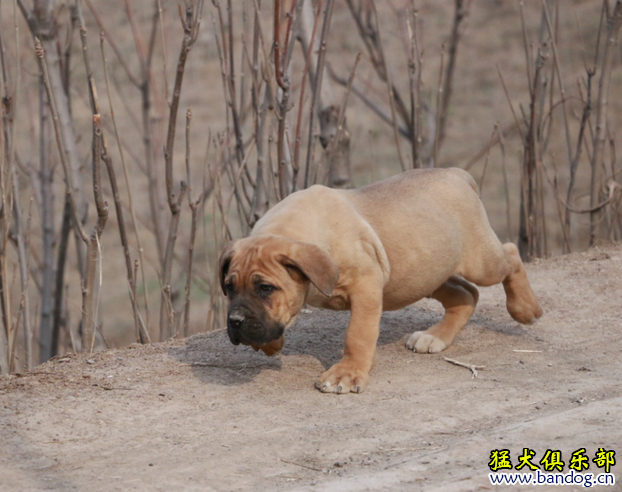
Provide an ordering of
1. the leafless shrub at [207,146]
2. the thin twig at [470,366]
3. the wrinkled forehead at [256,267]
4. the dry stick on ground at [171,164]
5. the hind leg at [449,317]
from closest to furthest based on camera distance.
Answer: the wrinkled forehead at [256,267] < the thin twig at [470,366] < the dry stick on ground at [171,164] < the leafless shrub at [207,146] < the hind leg at [449,317]

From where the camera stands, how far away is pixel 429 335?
4621 mm

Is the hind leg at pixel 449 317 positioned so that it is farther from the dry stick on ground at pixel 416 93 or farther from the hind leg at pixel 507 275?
the dry stick on ground at pixel 416 93

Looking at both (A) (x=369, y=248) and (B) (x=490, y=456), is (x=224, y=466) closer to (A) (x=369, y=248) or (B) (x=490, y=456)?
(B) (x=490, y=456)

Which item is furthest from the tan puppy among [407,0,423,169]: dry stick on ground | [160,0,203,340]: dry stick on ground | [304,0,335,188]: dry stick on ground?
[407,0,423,169]: dry stick on ground

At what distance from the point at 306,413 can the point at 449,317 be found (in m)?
1.52

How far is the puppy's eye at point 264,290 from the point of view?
3.65 metres

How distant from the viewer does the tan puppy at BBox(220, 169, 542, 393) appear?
144 inches

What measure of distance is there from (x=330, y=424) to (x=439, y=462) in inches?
25.6

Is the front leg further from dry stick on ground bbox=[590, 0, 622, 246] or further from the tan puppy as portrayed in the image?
dry stick on ground bbox=[590, 0, 622, 246]

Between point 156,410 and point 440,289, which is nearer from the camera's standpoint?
point 156,410

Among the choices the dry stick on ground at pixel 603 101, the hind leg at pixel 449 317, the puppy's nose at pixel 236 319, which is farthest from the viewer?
the dry stick on ground at pixel 603 101

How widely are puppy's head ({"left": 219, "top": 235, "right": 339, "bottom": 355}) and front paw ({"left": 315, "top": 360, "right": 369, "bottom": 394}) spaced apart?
1.21 feet

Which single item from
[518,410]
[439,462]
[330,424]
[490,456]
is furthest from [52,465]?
[518,410]

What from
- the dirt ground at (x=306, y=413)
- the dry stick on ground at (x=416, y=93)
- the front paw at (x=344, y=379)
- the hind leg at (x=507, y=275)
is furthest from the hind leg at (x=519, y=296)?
the dry stick on ground at (x=416, y=93)
